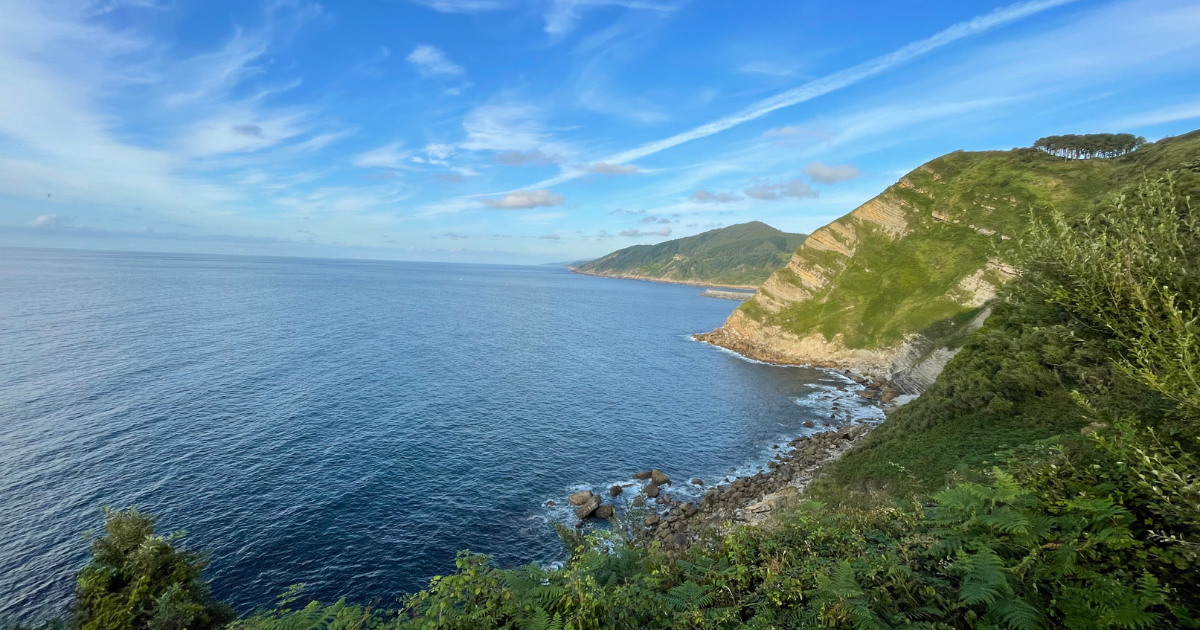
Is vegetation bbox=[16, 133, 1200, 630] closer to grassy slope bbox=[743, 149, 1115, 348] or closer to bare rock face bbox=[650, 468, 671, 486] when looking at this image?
bare rock face bbox=[650, 468, 671, 486]

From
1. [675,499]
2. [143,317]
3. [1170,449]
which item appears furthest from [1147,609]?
[143,317]

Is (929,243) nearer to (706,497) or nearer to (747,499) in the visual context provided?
(747,499)

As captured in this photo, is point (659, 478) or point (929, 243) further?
point (929, 243)

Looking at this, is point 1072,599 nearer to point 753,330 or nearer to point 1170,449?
point 1170,449

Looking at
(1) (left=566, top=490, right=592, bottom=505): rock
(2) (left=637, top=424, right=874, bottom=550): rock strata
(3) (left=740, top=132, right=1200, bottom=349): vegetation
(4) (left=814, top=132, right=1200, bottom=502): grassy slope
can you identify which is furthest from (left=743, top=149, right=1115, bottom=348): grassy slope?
(1) (left=566, top=490, right=592, bottom=505): rock

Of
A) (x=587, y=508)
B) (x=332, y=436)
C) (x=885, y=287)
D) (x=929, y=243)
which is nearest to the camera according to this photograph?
(x=587, y=508)

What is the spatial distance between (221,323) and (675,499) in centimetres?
11533

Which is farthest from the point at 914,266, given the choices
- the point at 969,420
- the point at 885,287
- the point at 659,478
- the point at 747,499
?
the point at 659,478

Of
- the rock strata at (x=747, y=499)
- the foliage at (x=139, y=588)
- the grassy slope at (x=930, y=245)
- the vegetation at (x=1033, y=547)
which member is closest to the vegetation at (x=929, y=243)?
the grassy slope at (x=930, y=245)

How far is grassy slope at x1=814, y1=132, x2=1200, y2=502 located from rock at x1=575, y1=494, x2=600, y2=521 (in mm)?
18458

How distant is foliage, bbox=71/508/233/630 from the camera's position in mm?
24359

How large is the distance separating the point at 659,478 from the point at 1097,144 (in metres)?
139

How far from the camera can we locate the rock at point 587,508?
40875 millimetres

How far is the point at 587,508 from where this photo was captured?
136 feet
